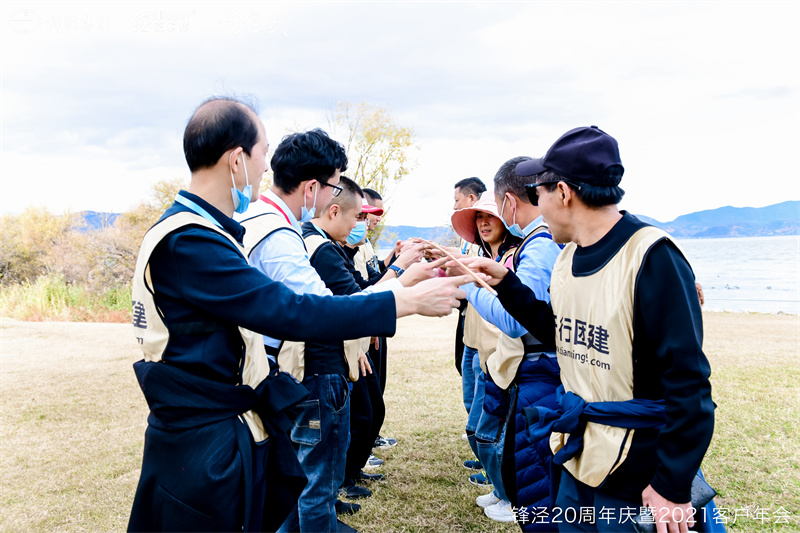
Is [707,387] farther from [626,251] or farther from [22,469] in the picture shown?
[22,469]

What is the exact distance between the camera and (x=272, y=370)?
111 inches

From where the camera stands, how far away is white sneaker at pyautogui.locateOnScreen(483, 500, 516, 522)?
4230mm

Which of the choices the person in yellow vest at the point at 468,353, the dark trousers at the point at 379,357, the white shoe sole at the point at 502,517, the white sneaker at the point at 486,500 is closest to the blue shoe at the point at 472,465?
the person in yellow vest at the point at 468,353

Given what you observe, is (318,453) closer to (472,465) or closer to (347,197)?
(347,197)

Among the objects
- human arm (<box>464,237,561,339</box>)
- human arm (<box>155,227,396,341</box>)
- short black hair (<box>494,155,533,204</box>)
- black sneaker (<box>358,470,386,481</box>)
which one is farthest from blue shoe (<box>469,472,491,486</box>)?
human arm (<box>155,227,396,341</box>)

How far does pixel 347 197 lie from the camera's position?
14.2 ft

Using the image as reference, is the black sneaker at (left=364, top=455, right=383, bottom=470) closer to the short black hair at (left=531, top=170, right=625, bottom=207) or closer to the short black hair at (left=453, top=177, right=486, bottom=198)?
the short black hair at (left=453, top=177, right=486, bottom=198)

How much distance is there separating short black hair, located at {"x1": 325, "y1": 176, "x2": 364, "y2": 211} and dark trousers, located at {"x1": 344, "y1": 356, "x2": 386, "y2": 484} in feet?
4.84

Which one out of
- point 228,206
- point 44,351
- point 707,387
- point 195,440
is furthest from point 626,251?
point 44,351

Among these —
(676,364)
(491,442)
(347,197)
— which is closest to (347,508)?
(491,442)

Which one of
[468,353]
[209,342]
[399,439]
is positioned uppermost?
[209,342]

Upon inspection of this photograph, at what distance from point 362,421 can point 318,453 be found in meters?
1.33

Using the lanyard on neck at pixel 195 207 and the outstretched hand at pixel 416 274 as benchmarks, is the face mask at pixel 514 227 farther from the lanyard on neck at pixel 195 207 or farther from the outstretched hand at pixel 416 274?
the lanyard on neck at pixel 195 207

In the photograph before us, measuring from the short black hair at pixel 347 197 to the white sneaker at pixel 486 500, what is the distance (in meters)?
2.69
